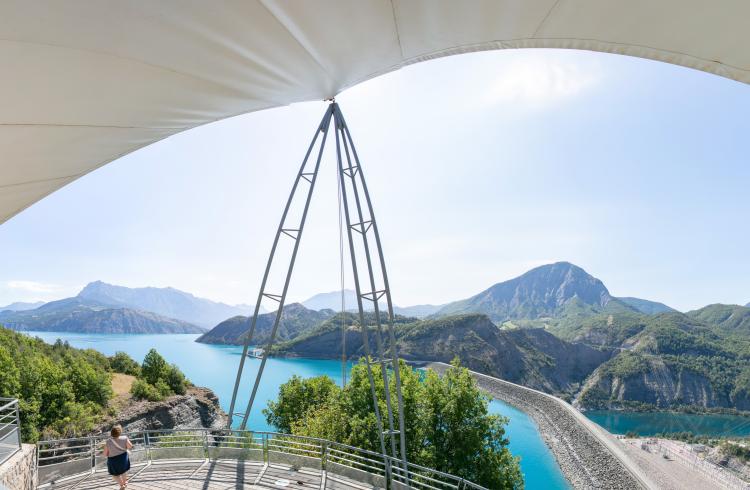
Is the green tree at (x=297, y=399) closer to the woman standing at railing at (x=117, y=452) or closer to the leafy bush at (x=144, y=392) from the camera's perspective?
the leafy bush at (x=144, y=392)

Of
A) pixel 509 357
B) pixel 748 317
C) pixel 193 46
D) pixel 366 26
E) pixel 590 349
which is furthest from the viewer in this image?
pixel 748 317

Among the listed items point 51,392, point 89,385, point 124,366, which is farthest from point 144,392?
point 124,366

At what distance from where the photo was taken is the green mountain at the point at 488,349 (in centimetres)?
8944

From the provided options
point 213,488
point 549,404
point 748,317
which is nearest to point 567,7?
point 213,488

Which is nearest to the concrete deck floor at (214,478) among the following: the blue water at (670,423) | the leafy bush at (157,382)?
the leafy bush at (157,382)

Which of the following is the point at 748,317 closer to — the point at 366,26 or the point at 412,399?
the point at 412,399

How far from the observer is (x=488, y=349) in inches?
3548

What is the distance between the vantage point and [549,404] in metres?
54.5

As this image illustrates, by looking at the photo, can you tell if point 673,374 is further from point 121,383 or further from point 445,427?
point 121,383

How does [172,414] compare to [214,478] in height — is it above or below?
below

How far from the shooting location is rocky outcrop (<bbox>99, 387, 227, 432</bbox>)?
3189 centimetres

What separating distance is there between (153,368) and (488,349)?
6926 centimetres

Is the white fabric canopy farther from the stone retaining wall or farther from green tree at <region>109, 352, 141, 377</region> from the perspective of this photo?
green tree at <region>109, 352, 141, 377</region>

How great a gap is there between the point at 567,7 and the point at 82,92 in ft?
10.8
